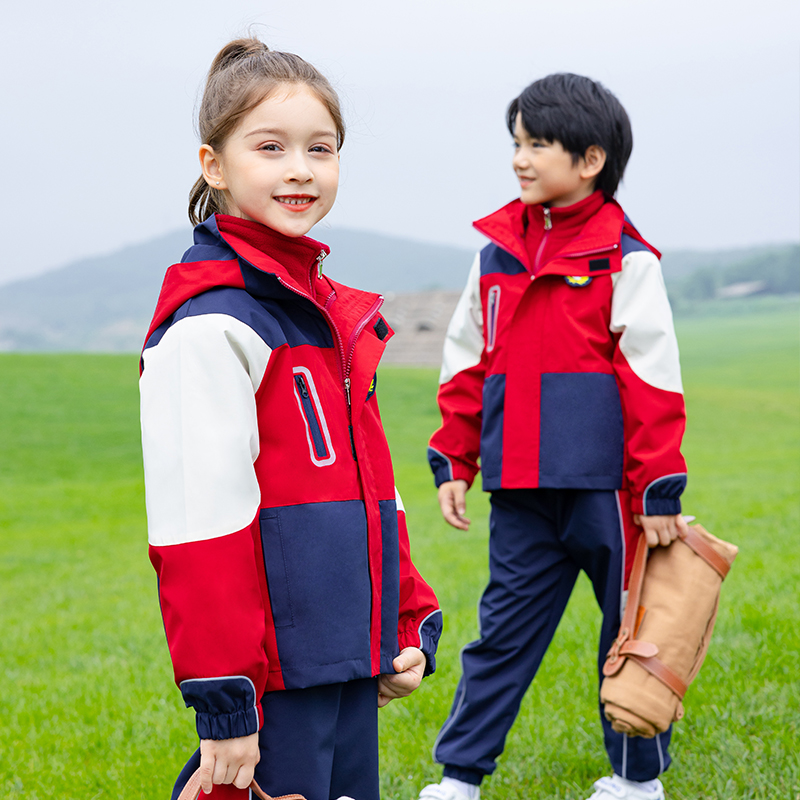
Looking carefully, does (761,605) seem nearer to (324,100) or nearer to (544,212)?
(544,212)

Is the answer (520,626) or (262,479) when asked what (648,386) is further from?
(262,479)

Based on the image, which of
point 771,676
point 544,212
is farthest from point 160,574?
point 771,676

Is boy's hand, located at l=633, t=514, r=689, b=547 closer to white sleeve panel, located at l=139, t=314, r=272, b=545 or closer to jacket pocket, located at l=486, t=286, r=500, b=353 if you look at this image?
jacket pocket, located at l=486, t=286, r=500, b=353

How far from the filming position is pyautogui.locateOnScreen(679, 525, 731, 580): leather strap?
8.99 feet

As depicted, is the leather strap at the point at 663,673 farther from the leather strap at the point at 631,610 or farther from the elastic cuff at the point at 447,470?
the elastic cuff at the point at 447,470

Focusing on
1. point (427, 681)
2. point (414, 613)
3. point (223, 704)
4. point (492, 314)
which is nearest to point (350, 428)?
point (414, 613)

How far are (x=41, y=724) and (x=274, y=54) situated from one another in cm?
297

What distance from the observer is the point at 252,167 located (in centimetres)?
172

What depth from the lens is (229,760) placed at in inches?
60.2

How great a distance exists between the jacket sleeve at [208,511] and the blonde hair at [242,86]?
416 millimetres

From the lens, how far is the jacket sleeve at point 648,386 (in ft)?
8.67

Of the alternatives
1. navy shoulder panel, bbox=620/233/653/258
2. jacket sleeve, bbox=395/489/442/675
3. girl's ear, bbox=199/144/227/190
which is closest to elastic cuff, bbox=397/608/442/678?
jacket sleeve, bbox=395/489/442/675

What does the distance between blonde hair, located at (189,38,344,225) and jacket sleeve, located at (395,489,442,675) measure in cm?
80

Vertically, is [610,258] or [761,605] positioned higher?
[610,258]
